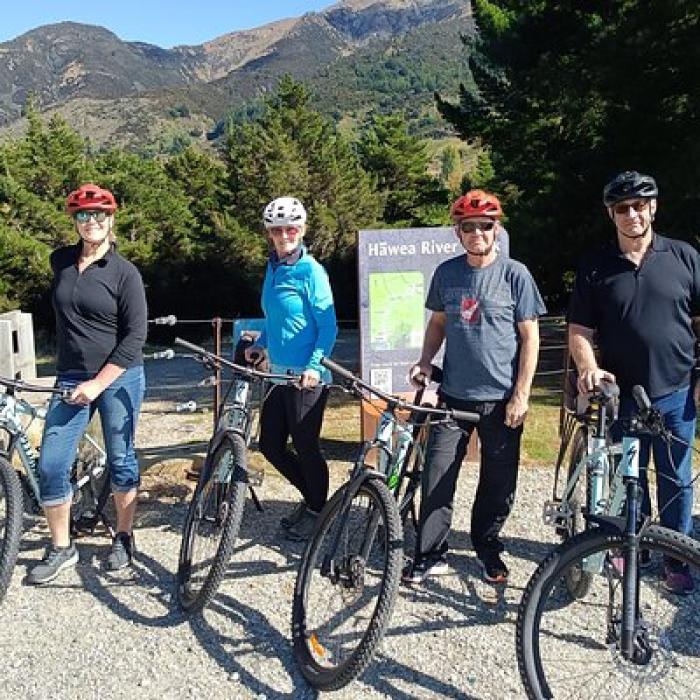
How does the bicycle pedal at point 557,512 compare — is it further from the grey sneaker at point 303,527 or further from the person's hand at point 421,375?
the grey sneaker at point 303,527

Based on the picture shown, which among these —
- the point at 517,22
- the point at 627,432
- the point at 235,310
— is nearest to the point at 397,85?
the point at 235,310

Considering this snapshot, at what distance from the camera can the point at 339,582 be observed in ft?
9.84

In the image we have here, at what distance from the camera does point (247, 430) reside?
3512 mm

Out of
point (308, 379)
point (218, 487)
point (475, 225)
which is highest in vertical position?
point (475, 225)

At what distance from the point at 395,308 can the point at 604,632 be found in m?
2.94

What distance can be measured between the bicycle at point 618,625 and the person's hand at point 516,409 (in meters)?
0.37

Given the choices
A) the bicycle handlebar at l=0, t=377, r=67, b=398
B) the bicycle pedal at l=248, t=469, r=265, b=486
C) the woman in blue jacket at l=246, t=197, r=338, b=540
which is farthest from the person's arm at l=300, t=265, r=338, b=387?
the bicycle handlebar at l=0, t=377, r=67, b=398

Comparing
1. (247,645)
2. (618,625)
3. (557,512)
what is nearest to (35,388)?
(247,645)

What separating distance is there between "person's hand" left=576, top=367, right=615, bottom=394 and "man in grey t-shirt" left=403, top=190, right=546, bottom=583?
25cm

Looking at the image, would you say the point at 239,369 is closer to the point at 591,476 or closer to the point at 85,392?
the point at 85,392

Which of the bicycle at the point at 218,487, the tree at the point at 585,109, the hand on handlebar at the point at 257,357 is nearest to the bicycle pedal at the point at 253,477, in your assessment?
the bicycle at the point at 218,487

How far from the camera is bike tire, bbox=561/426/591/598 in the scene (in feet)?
10.3

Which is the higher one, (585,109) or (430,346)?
(585,109)

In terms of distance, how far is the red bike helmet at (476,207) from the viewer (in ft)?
10.4
